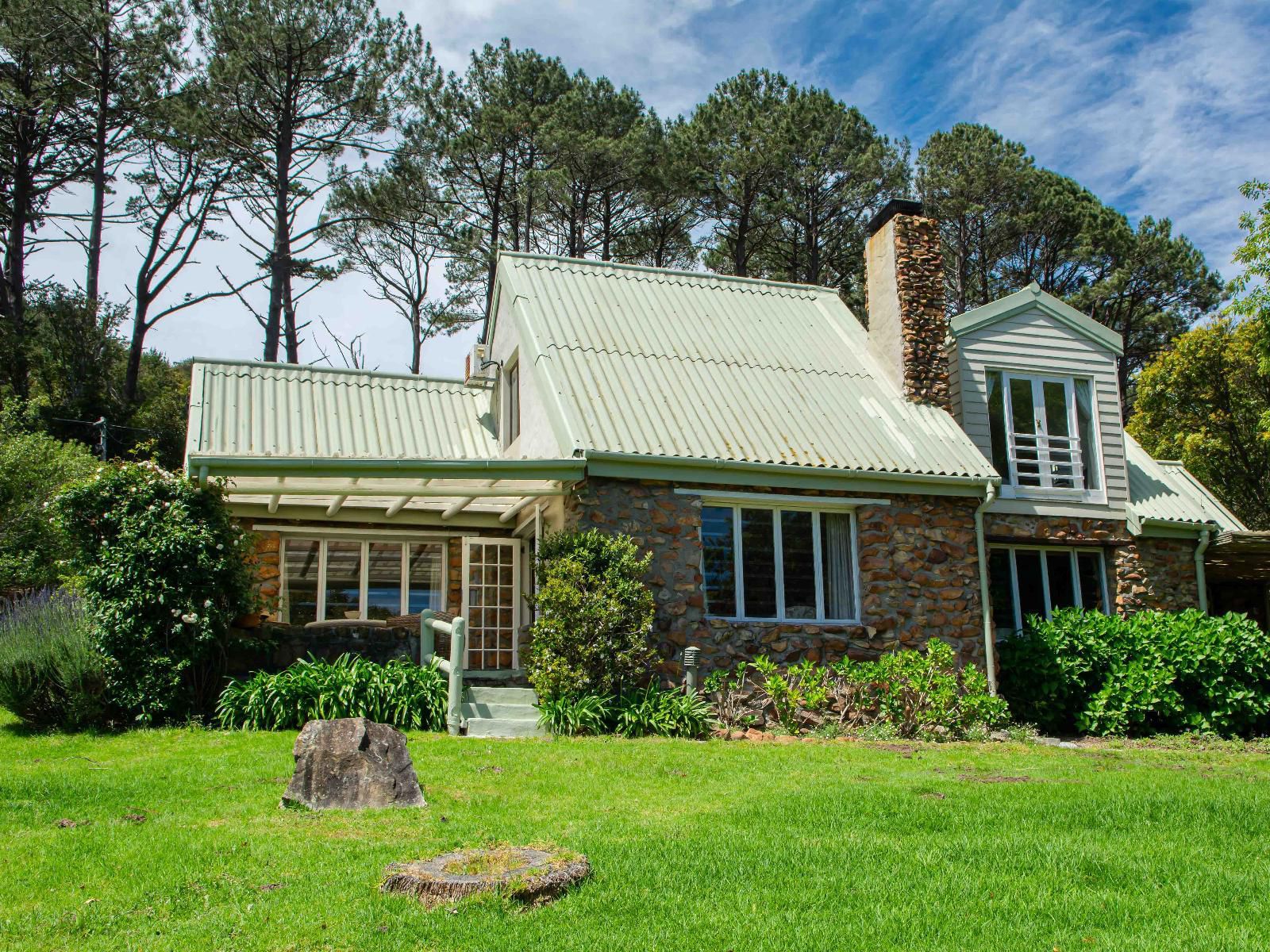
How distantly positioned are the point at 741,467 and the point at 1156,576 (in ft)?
23.4

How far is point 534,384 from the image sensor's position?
13.9m

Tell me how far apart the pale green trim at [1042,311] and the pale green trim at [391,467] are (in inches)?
276

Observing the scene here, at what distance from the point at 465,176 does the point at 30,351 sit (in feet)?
36.2

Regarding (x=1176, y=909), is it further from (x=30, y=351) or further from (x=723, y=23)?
(x=30, y=351)

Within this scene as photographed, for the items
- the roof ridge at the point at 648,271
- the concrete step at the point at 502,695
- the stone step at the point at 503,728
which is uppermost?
the roof ridge at the point at 648,271

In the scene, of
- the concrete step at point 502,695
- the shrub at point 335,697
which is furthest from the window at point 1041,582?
the shrub at point 335,697

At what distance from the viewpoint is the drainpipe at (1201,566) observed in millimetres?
15688

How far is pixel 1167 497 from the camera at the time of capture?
16.4m

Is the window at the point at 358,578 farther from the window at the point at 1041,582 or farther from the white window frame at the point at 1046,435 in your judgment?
the white window frame at the point at 1046,435

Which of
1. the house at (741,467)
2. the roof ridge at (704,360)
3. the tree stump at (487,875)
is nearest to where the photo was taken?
the tree stump at (487,875)

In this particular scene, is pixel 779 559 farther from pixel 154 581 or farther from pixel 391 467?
pixel 154 581

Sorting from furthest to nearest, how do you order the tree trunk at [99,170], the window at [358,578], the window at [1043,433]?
the tree trunk at [99,170] < the window at [1043,433] < the window at [358,578]

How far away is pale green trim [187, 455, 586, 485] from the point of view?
11.2 metres

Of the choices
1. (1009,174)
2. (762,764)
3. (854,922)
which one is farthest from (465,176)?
(854,922)
